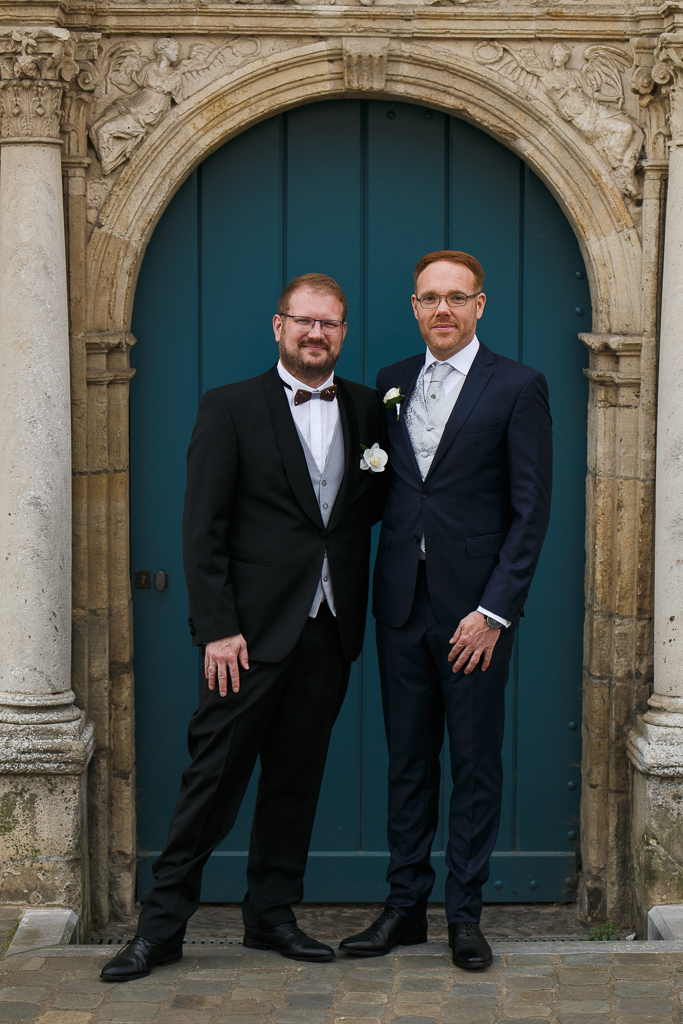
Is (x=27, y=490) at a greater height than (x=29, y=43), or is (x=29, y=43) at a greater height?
(x=29, y=43)

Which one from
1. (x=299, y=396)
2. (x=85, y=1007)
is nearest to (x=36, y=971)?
(x=85, y=1007)

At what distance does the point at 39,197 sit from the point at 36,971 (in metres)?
2.31

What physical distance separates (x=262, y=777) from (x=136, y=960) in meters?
0.59

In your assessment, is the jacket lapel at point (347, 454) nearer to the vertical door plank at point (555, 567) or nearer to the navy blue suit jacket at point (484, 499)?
the navy blue suit jacket at point (484, 499)

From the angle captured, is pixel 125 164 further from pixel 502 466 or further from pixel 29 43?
pixel 502 466

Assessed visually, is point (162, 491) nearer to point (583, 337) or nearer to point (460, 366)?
point (460, 366)

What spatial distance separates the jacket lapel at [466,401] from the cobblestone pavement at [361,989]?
1.38 meters

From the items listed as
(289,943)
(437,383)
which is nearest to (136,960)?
(289,943)

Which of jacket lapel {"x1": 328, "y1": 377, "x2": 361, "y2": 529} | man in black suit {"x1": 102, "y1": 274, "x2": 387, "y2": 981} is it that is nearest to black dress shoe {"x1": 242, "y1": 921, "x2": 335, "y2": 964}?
man in black suit {"x1": 102, "y1": 274, "x2": 387, "y2": 981}

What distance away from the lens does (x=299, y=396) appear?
3094 mm

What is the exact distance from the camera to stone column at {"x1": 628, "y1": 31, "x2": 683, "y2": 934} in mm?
3582

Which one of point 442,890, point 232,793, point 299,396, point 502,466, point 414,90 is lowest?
point 442,890

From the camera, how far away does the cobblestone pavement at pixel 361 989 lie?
2.86 meters

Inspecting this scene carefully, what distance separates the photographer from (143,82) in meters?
3.69
